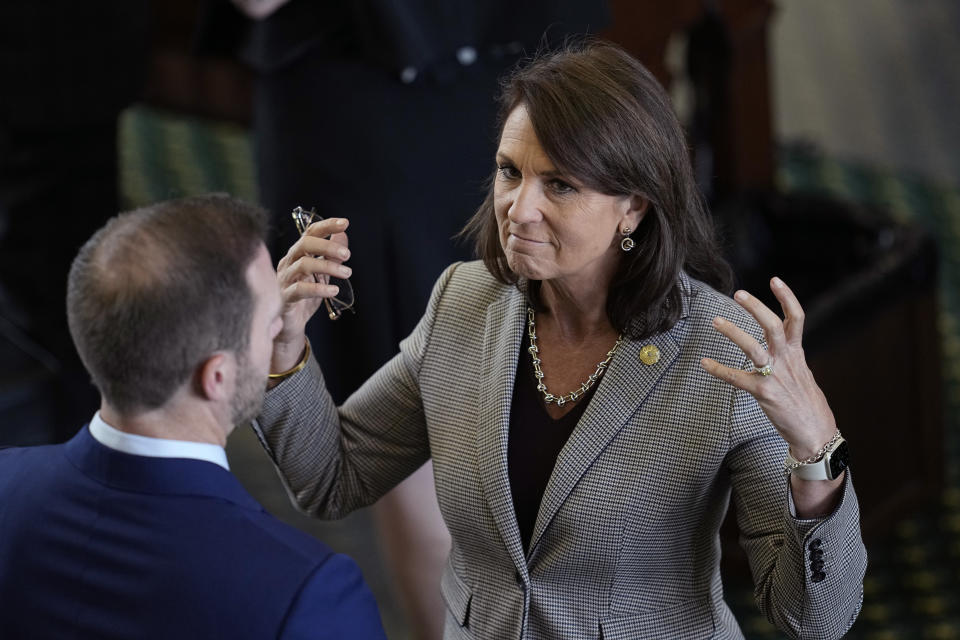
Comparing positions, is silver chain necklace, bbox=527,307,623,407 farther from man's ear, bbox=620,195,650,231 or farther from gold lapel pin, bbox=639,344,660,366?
man's ear, bbox=620,195,650,231

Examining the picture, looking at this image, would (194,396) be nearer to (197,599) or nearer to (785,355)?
(197,599)

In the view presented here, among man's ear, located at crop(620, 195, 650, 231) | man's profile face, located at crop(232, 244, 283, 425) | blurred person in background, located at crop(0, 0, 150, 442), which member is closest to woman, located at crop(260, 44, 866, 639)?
man's ear, located at crop(620, 195, 650, 231)

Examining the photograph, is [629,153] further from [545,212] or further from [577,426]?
[577,426]

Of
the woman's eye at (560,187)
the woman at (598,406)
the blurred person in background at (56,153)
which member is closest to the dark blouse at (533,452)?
the woman at (598,406)

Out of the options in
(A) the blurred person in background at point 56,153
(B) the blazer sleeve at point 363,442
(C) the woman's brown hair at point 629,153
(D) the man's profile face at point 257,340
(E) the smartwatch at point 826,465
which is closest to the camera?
(D) the man's profile face at point 257,340

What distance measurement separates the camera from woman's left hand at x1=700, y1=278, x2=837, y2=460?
1506mm

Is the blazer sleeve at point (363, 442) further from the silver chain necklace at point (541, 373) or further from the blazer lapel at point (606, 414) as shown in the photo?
the blazer lapel at point (606, 414)

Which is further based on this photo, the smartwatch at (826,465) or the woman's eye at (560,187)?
the woman's eye at (560,187)

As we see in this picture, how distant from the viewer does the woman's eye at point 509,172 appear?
1737 millimetres

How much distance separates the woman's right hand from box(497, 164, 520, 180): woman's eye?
217mm

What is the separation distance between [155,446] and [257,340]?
15 cm

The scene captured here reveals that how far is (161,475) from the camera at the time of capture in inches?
54.7

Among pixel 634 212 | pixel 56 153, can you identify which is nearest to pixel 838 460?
pixel 634 212

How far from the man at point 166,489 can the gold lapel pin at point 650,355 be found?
A: 21.2 inches
